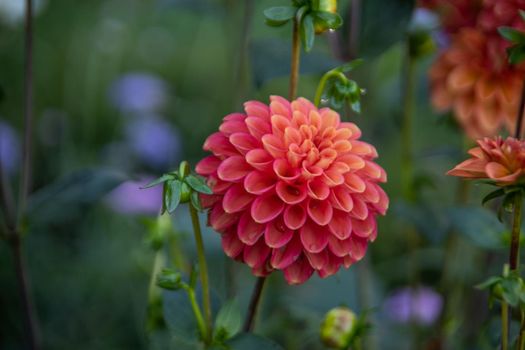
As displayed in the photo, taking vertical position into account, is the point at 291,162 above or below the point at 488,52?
below

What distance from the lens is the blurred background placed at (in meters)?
0.82

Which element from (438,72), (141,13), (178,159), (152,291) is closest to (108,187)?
(152,291)

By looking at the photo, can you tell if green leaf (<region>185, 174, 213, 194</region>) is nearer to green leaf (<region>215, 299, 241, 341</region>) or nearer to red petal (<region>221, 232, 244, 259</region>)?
red petal (<region>221, 232, 244, 259</region>)

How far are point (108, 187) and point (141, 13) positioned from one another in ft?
5.21

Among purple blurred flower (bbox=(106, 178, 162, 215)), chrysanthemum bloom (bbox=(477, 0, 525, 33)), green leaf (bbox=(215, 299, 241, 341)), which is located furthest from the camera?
purple blurred flower (bbox=(106, 178, 162, 215))

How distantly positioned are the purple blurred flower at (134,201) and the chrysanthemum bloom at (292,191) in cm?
84

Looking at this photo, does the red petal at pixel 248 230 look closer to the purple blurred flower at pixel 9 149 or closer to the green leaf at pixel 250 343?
the green leaf at pixel 250 343

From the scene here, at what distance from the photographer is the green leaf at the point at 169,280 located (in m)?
0.57

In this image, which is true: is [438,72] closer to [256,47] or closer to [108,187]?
[256,47]

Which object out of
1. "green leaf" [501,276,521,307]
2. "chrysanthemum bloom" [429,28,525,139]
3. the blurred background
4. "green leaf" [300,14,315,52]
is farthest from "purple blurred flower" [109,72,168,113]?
"green leaf" [501,276,521,307]

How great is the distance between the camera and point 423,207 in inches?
38.0

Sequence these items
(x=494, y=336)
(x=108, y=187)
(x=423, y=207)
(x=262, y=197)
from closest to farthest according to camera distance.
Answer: (x=262, y=197) < (x=494, y=336) < (x=108, y=187) < (x=423, y=207)

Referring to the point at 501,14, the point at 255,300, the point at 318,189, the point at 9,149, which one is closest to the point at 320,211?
the point at 318,189

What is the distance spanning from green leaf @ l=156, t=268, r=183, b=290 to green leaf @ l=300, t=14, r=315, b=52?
8.4 inches
